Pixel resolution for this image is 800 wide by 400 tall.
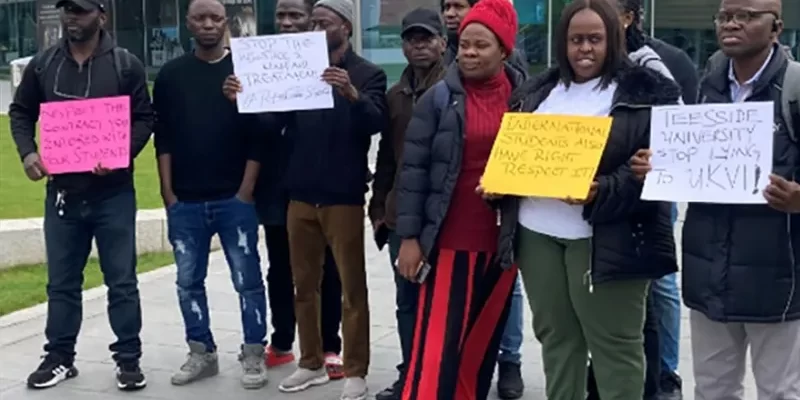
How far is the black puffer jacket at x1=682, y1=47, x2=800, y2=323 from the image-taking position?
3773 mm

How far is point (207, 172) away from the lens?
565 centimetres

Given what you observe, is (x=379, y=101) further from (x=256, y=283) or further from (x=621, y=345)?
(x=621, y=345)

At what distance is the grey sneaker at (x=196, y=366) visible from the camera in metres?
5.93

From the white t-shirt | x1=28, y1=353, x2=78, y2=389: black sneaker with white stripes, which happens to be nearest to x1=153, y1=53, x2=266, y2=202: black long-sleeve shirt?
x1=28, y1=353, x2=78, y2=389: black sneaker with white stripes

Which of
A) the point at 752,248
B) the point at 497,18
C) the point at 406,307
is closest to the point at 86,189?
the point at 406,307

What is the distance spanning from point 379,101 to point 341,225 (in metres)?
0.64

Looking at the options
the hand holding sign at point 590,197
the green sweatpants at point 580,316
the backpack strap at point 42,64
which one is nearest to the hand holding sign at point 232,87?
the backpack strap at point 42,64

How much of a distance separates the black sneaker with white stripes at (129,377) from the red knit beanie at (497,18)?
Answer: 2698mm

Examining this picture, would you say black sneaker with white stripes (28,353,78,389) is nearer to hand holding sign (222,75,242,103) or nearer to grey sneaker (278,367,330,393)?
grey sneaker (278,367,330,393)

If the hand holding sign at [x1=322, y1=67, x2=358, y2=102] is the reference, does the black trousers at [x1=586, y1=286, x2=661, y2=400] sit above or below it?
below

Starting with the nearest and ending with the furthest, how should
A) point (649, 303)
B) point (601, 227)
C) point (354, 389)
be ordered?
point (601, 227), point (649, 303), point (354, 389)

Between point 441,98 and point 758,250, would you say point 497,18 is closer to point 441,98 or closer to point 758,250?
point 441,98

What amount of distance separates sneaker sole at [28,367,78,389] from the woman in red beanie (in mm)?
2243

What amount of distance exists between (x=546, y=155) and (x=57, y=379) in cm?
324
